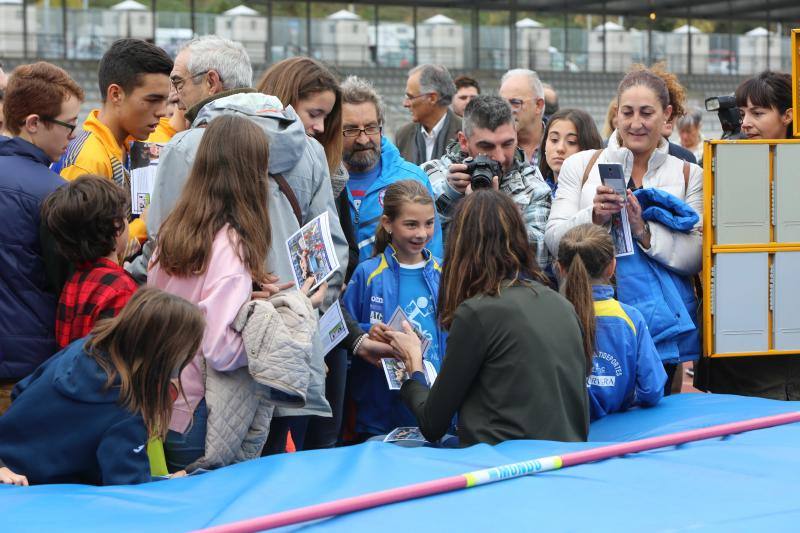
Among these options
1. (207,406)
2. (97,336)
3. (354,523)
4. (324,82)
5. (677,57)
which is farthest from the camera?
(677,57)

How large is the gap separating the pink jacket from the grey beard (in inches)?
61.1

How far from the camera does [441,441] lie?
12.8ft

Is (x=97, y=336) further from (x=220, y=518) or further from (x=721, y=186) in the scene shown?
(x=721, y=186)

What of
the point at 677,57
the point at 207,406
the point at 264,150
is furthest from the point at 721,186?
the point at 677,57

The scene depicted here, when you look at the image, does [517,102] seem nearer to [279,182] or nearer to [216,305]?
[279,182]

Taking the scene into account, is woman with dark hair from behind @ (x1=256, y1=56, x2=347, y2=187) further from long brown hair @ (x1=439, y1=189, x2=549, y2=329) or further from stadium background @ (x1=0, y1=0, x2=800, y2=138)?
stadium background @ (x1=0, y1=0, x2=800, y2=138)

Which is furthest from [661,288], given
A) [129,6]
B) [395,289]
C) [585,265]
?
[129,6]

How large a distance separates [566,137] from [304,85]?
2192mm

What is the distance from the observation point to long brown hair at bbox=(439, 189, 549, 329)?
367 cm

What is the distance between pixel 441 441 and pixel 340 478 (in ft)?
2.35

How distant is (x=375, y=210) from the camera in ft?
16.6

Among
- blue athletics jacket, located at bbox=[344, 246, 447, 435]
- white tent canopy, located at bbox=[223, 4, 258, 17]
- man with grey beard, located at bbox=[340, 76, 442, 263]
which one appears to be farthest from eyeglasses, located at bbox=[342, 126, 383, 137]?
white tent canopy, located at bbox=[223, 4, 258, 17]

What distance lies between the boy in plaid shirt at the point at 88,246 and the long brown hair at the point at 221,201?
0.58 ft

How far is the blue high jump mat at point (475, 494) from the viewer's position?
9.33ft
